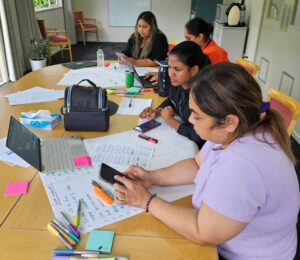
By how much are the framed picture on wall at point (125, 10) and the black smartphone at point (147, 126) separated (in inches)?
242

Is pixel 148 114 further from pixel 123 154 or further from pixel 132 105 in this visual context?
pixel 123 154

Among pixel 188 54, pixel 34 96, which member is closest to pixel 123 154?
pixel 188 54

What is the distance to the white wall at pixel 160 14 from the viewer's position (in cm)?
699

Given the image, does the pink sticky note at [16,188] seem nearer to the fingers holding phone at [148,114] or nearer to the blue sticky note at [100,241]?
the blue sticky note at [100,241]

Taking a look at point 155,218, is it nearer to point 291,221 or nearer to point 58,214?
point 58,214

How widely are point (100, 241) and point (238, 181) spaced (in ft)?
1.38

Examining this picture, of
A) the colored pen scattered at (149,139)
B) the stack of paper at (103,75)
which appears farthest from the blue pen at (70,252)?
the stack of paper at (103,75)

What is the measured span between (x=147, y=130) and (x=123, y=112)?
28 cm

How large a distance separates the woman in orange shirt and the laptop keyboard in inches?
59.6

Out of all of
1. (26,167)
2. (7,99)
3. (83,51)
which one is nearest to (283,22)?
(7,99)

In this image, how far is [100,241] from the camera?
0.83 m

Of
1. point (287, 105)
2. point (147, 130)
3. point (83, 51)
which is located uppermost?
point (287, 105)

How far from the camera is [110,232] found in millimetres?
857

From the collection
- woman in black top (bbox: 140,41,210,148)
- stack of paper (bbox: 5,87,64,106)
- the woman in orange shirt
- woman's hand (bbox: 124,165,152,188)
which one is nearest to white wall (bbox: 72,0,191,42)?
the woman in orange shirt
